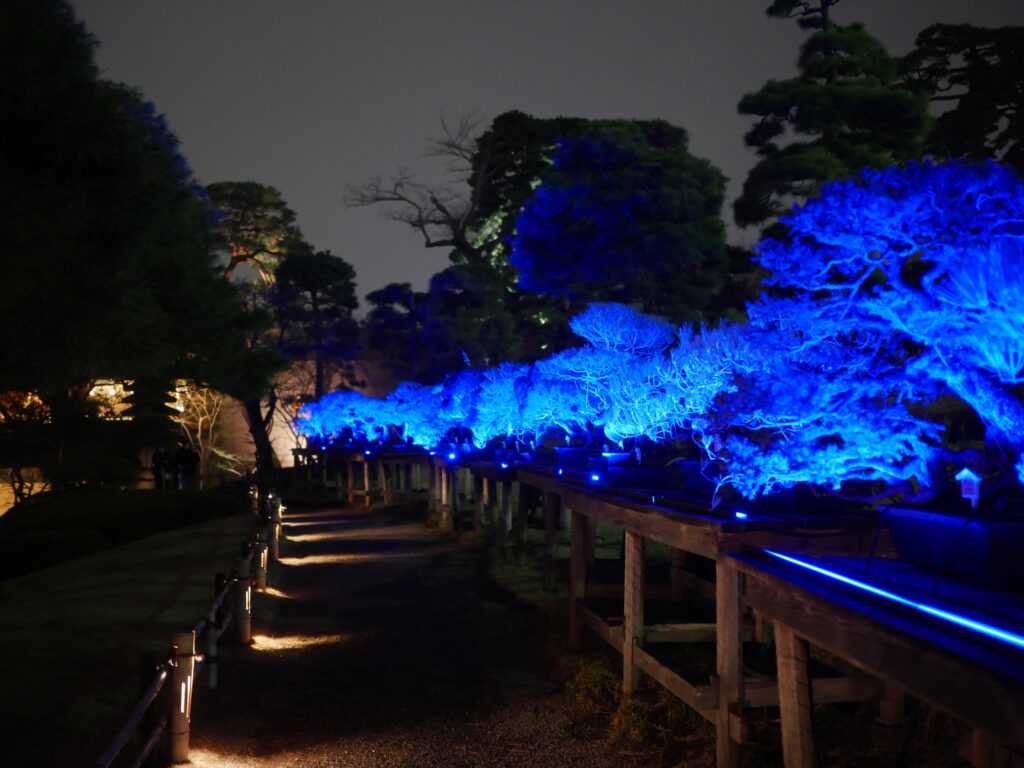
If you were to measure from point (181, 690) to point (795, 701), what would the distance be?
335 cm

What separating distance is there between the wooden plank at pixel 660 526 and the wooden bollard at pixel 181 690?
3.00 m

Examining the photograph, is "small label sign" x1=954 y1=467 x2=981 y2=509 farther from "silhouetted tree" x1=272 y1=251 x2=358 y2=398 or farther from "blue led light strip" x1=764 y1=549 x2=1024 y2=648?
"silhouetted tree" x1=272 y1=251 x2=358 y2=398

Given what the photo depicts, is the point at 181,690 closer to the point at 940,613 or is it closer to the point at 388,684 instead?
the point at 388,684

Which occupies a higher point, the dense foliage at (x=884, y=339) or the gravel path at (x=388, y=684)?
the dense foliage at (x=884, y=339)

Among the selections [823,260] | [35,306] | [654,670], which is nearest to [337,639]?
[654,670]

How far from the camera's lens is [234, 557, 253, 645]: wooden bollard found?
28.0 ft

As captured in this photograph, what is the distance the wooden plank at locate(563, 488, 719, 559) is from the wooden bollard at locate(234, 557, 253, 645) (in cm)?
328

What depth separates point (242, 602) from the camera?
8711mm

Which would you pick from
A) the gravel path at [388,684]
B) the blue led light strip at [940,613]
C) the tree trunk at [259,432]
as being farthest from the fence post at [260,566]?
the tree trunk at [259,432]

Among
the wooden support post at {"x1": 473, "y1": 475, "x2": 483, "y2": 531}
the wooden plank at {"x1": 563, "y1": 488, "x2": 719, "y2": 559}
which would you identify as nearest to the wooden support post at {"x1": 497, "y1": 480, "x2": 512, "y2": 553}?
the wooden support post at {"x1": 473, "y1": 475, "x2": 483, "y2": 531}

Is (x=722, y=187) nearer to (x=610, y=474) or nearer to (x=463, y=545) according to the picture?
(x=463, y=545)

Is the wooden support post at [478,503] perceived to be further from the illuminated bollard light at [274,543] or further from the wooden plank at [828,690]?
the wooden plank at [828,690]

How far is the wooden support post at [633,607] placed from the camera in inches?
→ 277

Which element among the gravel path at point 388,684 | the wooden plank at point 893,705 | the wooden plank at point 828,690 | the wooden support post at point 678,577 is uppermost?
the wooden support post at point 678,577
